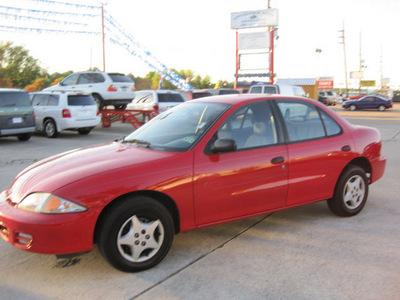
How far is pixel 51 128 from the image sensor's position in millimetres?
13336

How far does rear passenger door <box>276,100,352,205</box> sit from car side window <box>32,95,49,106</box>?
37.2ft

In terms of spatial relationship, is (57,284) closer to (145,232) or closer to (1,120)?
(145,232)

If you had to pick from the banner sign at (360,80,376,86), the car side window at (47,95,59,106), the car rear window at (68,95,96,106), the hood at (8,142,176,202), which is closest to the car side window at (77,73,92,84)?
the car rear window at (68,95,96,106)

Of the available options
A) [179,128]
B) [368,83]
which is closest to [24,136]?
[179,128]

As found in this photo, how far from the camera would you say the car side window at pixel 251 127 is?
389 centimetres

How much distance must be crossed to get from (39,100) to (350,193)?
477 inches

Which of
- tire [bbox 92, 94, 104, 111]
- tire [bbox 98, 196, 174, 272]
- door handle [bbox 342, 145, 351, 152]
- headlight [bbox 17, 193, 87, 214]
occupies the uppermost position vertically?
tire [bbox 92, 94, 104, 111]

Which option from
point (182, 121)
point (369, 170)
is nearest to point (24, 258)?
point (182, 121)

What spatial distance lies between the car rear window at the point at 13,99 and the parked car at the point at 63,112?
1439 millimetres

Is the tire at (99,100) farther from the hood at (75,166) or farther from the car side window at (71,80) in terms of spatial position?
the hood at (75,166)

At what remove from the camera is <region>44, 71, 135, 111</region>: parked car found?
661 inches

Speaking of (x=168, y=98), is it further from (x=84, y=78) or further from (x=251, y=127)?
(x=251, y=127)

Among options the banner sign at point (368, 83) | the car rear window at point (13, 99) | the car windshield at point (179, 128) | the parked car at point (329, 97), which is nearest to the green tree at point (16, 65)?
the parked car at point (329, 97)

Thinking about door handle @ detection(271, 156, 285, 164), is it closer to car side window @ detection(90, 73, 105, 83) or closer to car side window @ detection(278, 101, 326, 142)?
car side window @ detection(278, 101, 326, 142)
